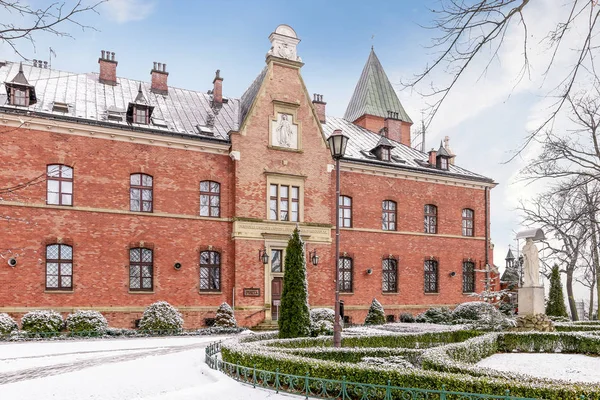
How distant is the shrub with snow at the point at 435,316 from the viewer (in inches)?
1134

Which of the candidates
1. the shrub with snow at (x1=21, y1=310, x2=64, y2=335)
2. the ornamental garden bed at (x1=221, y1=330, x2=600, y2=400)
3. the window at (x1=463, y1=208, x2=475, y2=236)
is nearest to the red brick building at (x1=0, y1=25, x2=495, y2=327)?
the window at (x1=463, y1=208, x2=475, y2=236)

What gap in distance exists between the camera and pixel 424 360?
10.6 metres

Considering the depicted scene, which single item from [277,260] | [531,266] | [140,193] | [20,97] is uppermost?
[20,97]

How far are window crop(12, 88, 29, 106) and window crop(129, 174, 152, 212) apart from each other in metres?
5.59

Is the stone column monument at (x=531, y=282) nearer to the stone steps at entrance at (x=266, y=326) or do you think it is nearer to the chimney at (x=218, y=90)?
the stone steps at entrance at (x=266, y=326)

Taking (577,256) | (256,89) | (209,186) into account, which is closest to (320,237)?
(209,186)

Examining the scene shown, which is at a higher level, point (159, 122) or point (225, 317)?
point (159, 122)

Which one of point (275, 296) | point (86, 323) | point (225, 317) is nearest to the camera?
point (86, 323)

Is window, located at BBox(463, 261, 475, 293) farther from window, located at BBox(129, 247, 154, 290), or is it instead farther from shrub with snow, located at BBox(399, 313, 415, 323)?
window, located at BBox(129, 247, 154, 290)

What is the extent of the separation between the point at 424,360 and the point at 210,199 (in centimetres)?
1778

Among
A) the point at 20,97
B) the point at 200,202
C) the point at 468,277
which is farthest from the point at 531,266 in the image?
the point at 20,97

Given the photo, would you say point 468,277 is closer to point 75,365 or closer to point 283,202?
point 283,202

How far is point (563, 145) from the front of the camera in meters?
22.4

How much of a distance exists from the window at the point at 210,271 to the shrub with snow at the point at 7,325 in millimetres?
8191
